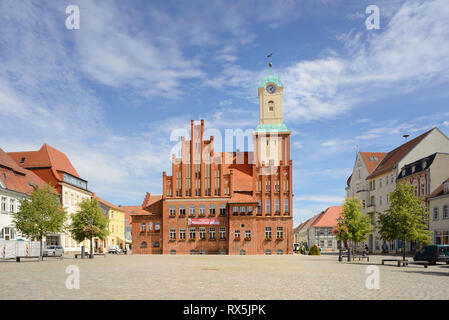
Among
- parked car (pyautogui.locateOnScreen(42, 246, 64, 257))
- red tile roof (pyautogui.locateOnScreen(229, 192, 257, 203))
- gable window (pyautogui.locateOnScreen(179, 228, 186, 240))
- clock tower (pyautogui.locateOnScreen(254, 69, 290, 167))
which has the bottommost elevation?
parked car (pyautogui.locateOnScreen(42, 246, 64, 257))

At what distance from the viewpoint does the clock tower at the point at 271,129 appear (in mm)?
71062

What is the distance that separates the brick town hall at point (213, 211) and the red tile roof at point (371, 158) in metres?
16.4

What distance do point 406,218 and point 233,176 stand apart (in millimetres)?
35722

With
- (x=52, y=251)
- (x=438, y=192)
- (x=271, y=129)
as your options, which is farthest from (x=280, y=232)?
(x=52, y=251)

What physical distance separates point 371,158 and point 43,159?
2124 inches

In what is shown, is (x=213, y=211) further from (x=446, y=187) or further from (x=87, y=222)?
(x=446, y=187)

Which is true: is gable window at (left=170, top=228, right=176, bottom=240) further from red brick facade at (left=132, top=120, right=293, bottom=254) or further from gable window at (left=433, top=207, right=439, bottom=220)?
gable window at (left=433, top=207, right=439, bottom=220)

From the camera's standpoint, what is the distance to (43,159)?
6378 centimetres

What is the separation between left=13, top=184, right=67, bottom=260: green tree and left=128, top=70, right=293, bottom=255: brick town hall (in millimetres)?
25680

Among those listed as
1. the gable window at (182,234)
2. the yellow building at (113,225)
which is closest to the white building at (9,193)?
the gable window at (182,234)

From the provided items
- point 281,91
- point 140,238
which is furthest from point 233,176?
point 281,91

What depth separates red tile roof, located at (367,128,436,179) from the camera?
60.8m

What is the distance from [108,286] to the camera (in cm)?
1540

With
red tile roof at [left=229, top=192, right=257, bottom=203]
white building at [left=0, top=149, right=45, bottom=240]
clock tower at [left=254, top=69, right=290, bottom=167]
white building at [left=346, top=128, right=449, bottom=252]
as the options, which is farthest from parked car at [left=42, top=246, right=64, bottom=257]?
white building at [left=346, top=128, right=449, bottom=252]
